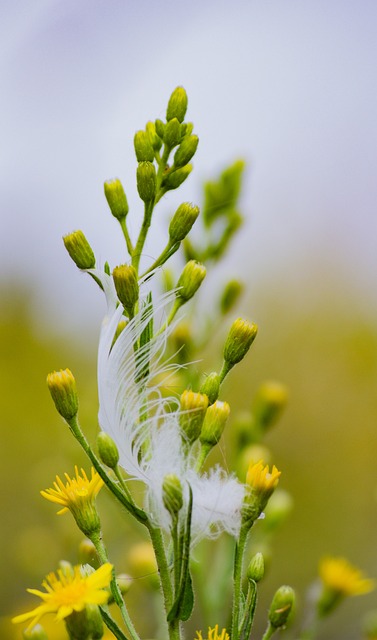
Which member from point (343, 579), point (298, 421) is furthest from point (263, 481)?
point (298, 421)

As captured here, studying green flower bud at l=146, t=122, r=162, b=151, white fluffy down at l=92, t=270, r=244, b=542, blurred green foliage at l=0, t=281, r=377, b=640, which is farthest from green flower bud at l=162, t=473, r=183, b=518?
blurred green foliage at l=0, t=281, r=377, b=640

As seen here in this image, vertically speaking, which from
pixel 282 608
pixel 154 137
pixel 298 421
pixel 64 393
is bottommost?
pixel 298 421

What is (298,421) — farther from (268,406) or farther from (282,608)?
(282,608)

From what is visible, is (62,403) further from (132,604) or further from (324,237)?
(324,237)

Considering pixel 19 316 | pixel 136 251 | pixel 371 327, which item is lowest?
pixel 371 327

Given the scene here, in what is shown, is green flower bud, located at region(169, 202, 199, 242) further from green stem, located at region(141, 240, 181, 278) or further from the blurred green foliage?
the blurred green foliage

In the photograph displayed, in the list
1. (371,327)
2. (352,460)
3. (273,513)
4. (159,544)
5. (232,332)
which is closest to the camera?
(159,544)

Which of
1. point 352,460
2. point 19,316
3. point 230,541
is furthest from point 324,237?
point 230,541

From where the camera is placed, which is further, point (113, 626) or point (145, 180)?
point (145, 180)
